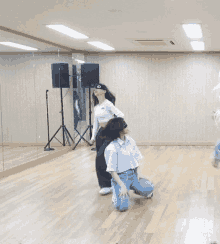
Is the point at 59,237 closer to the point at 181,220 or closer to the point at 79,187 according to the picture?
the point at 181,220

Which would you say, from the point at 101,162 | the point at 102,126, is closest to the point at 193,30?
the point at 102,126

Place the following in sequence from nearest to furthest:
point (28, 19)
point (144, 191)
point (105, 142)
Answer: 1. point (144, 191)
2. point (105, 142)
3. point (28, 19)

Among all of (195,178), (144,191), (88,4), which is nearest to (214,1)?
(88,4)

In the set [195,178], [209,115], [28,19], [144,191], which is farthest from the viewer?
[209,115]

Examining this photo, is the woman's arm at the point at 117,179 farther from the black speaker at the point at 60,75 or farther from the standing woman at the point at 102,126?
the black speaker at the point at 60,75

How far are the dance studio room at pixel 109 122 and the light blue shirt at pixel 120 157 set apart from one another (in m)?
0.01

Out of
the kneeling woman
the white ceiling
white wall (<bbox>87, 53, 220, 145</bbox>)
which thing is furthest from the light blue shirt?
white wall (<bbox>87, 53, 220, 145</bbox>)

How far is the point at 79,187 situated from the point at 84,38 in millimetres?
2953

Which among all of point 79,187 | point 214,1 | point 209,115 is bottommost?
point 79,187

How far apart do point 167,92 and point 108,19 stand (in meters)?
4.00

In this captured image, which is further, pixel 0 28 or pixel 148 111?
pixel 148 111

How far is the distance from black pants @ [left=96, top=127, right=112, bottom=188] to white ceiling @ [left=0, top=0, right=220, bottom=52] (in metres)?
1.55

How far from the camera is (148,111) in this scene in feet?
25.7

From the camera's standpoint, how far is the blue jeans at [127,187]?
3277mm
